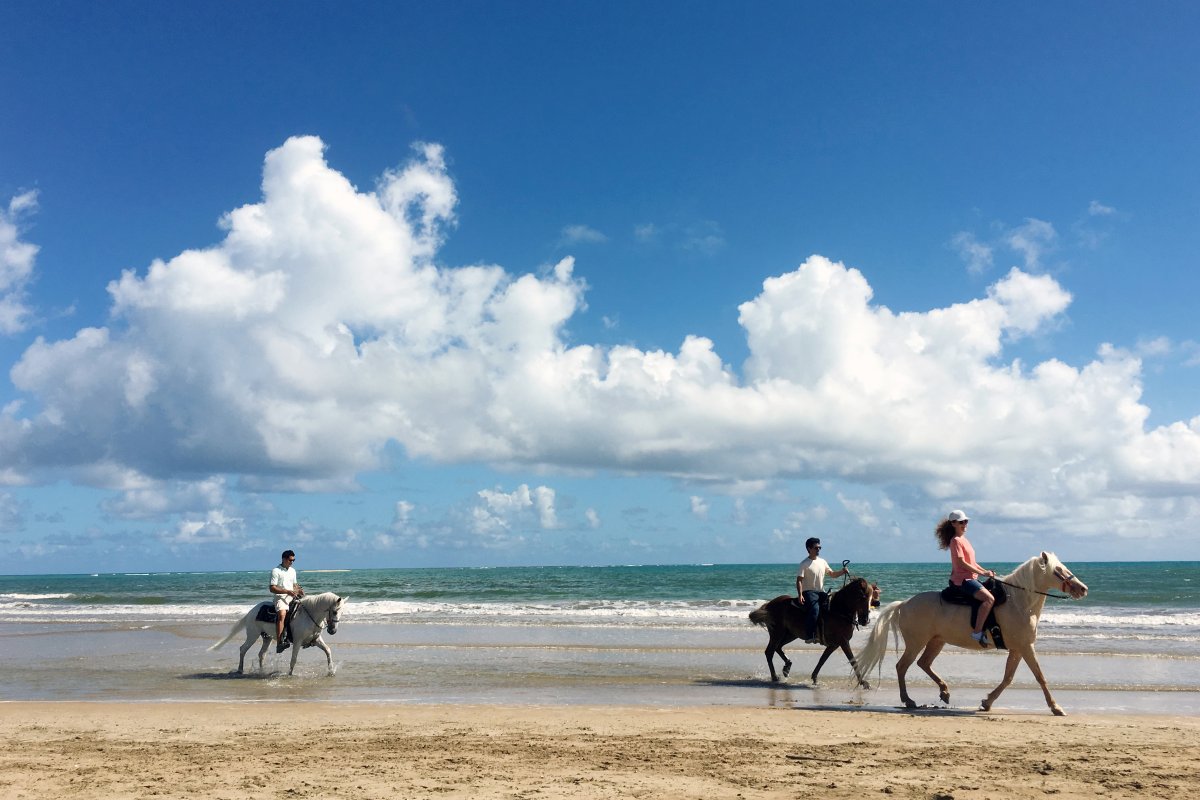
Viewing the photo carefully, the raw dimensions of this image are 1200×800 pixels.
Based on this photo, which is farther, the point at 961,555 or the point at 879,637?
the point at 879,637

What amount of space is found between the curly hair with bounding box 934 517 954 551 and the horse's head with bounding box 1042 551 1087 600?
97 centimetres

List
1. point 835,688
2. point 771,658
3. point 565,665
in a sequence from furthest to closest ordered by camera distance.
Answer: point 565,665 < point 771,658 < point 835,688

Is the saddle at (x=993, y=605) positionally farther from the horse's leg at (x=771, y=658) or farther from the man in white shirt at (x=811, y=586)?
the horse's leg at (x=771, y=658)

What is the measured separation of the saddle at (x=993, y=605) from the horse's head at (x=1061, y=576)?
542 mm

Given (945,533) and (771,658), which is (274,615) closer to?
(771,658)

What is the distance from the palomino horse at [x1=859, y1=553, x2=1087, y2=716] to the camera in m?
9.06

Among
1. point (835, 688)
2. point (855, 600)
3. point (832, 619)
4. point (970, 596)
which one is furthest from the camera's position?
point (832, 619)

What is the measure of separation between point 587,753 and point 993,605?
5.10 metres

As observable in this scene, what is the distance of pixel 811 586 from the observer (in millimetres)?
11922

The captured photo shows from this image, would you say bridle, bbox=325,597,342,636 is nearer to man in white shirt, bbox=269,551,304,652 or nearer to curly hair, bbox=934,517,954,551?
man in white shirt, bbox=269,551,304,652

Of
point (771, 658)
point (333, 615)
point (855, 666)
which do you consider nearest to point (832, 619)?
point (771, 658)

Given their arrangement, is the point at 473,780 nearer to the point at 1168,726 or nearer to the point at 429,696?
the point at 429,696

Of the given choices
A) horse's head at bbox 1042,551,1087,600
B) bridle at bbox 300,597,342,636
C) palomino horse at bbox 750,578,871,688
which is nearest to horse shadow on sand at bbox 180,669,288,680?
bridle at bbox 300,597,342,636

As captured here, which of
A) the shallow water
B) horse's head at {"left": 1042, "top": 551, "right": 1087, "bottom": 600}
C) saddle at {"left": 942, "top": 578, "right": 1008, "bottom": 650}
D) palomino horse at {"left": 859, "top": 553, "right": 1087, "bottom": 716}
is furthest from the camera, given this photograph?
the shallow water
